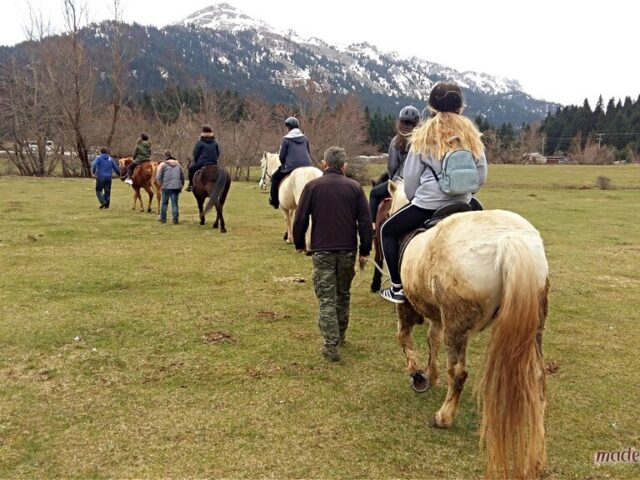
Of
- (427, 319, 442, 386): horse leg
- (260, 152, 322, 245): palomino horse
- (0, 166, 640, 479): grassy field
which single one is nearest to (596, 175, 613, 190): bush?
(0, 166, 640, 479): grassy field

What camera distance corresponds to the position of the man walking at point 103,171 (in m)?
16.9

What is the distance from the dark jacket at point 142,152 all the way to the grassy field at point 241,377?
721cm

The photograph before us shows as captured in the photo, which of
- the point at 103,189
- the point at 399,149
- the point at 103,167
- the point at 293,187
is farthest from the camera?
the point at 103,189

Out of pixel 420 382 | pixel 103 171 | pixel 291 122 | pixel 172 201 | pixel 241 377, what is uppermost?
pixel 291 122

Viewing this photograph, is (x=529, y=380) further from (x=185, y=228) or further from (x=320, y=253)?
(x=185, y=228)

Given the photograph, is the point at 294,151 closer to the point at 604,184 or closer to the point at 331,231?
the point at 331,231

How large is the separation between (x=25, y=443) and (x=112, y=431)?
0.63 metres

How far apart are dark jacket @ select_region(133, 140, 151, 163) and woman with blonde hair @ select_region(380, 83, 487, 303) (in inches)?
568

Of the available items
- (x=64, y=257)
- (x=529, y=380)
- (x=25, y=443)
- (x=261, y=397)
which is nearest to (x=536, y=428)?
(x=529, y=380)

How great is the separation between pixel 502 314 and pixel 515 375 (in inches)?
16.8

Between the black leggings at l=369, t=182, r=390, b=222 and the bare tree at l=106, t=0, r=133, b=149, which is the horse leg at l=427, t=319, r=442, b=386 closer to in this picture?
the black leggings at l=369, t=182, r=390, b=222

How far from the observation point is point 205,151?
13039 millimetres

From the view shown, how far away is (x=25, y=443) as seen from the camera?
3.75 m

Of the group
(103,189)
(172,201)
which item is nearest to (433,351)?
(172,201)
